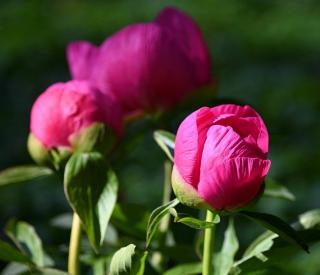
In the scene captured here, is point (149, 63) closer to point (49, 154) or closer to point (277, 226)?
point (49, 154)

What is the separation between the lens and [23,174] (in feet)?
2.37

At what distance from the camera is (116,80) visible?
0.77m

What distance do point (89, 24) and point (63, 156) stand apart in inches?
99.9

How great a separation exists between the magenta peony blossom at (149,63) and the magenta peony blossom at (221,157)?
0.62 ft

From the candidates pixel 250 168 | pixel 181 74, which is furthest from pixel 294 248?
pixel 181 74

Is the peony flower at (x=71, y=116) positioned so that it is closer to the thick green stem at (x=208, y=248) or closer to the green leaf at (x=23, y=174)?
the green leaf at (x=23, y=174)

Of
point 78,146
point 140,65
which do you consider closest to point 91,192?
point 78,146

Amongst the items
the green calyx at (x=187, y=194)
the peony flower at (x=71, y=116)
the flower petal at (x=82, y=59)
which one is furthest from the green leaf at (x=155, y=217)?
the flower petal at (x=82, y=59)

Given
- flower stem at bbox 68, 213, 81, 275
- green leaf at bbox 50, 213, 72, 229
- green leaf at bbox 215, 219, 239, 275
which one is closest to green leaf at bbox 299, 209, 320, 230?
green leaf at bbox 215, 219, 239, 275

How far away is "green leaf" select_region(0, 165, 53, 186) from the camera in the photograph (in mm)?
712

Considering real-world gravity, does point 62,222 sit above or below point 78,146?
below

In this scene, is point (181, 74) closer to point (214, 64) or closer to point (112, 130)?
point (112, 130)

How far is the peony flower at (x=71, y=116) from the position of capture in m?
0.68

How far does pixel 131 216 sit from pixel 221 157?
161mm
